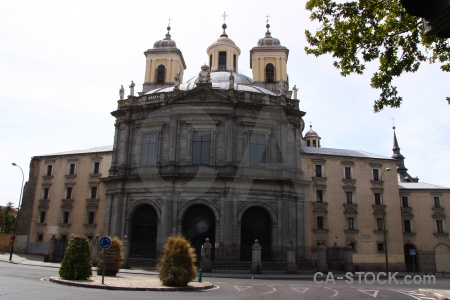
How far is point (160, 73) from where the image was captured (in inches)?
2105

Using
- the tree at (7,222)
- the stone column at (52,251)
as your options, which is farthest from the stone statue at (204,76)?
the tree at (7,222)

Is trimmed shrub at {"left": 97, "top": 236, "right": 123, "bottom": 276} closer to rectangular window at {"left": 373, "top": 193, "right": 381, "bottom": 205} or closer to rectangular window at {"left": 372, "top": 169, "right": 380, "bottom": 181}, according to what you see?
rectangular window at {"left": 373, "top": 193, "right": 381, "bottom": 205}

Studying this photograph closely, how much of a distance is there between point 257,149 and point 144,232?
1285 cm

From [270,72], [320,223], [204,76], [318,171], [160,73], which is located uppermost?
[270,72]

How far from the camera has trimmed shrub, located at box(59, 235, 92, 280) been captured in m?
17.8

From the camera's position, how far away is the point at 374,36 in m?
12.2

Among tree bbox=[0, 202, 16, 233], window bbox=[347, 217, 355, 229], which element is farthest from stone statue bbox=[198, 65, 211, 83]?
tree bbox=[0, 202, 16, 233]

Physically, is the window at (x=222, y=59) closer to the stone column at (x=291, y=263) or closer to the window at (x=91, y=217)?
the window at (x=91, y=217)

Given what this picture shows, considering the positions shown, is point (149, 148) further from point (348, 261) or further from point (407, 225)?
point (407, 225)

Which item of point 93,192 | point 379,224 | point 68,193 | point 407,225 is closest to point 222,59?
point 93,192

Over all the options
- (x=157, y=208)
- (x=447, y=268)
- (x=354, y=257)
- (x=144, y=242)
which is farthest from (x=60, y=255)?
(x=447, y=268)

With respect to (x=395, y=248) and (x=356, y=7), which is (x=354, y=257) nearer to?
(x=395, y=248)

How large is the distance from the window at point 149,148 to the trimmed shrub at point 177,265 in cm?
1867

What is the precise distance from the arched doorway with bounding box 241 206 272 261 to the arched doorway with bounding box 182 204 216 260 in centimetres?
277
